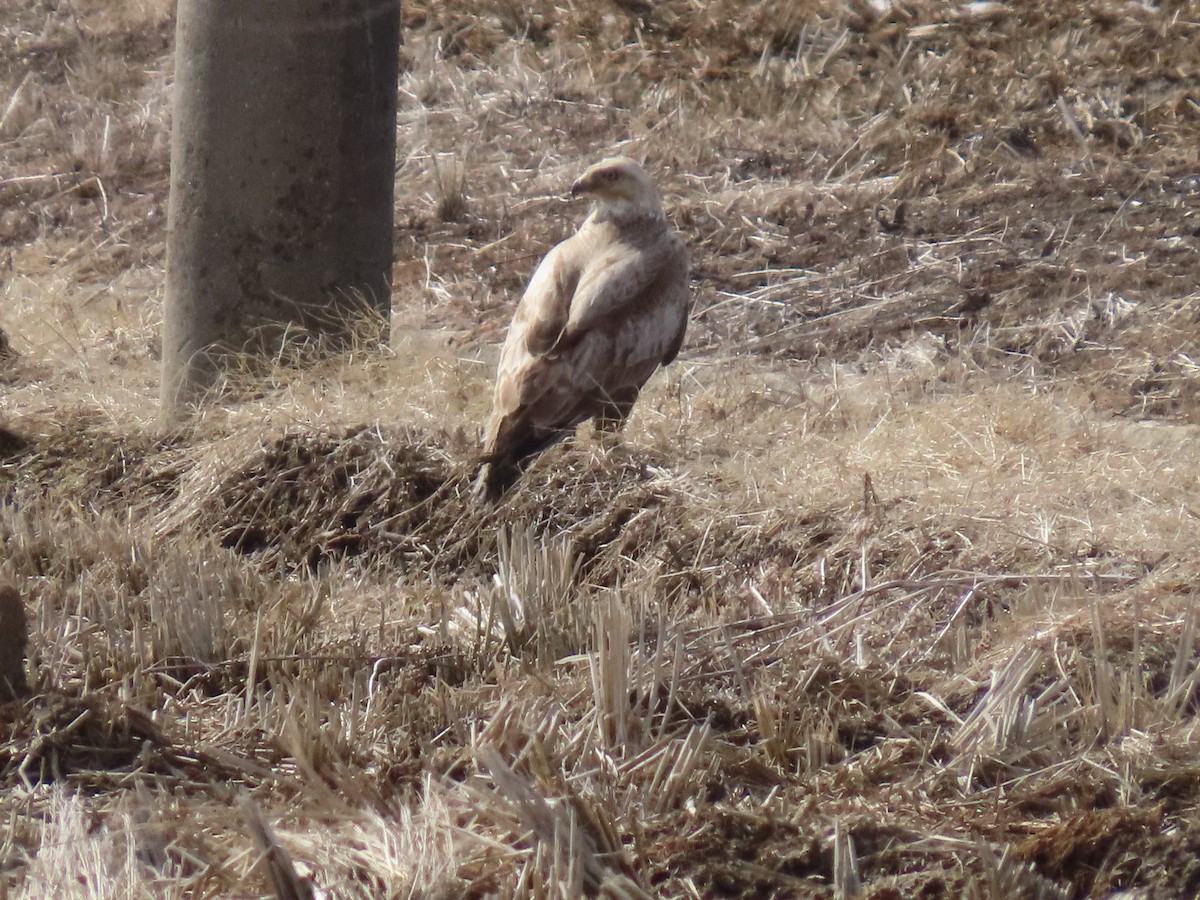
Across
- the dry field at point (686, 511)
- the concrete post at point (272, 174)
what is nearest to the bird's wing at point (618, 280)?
the dry field at point (686, 511)

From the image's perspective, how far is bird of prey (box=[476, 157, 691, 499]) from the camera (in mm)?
6219

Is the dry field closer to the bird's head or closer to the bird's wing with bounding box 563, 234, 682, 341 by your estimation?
the bird's wing with bounding box 563, 234, 682, 341

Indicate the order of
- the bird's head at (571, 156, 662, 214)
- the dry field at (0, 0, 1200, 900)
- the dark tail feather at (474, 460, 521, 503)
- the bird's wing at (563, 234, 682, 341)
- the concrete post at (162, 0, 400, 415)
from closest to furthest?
the dry field at (0, 0, 1200, 900), the dark tail feather at (474, 460, 521, 503), the bird's wing at (563, 234, 682, 341), the bird's head at (571, 156, 662, 214), the concrete post at (162, 0, 400, 415)

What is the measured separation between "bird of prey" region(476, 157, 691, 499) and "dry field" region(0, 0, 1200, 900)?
209mm

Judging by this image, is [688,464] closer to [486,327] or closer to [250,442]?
[250,442]

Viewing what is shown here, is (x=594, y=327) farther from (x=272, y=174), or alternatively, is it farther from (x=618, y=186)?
(x=272, y=174)

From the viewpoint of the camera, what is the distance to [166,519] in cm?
642

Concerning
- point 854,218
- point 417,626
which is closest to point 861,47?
point 854,218

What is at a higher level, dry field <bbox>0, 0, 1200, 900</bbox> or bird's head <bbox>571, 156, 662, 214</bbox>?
bird's head <bbox>571, 156, 662, 214</bbox>

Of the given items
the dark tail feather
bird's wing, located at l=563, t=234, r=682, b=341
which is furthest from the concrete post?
the dark tail feather

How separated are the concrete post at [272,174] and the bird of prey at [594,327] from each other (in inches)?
44.6

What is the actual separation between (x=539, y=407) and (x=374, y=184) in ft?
5.86

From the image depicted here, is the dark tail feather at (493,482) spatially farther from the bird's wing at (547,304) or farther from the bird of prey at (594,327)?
the bird's wing at (547,304)

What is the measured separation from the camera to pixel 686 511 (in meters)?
5.86
